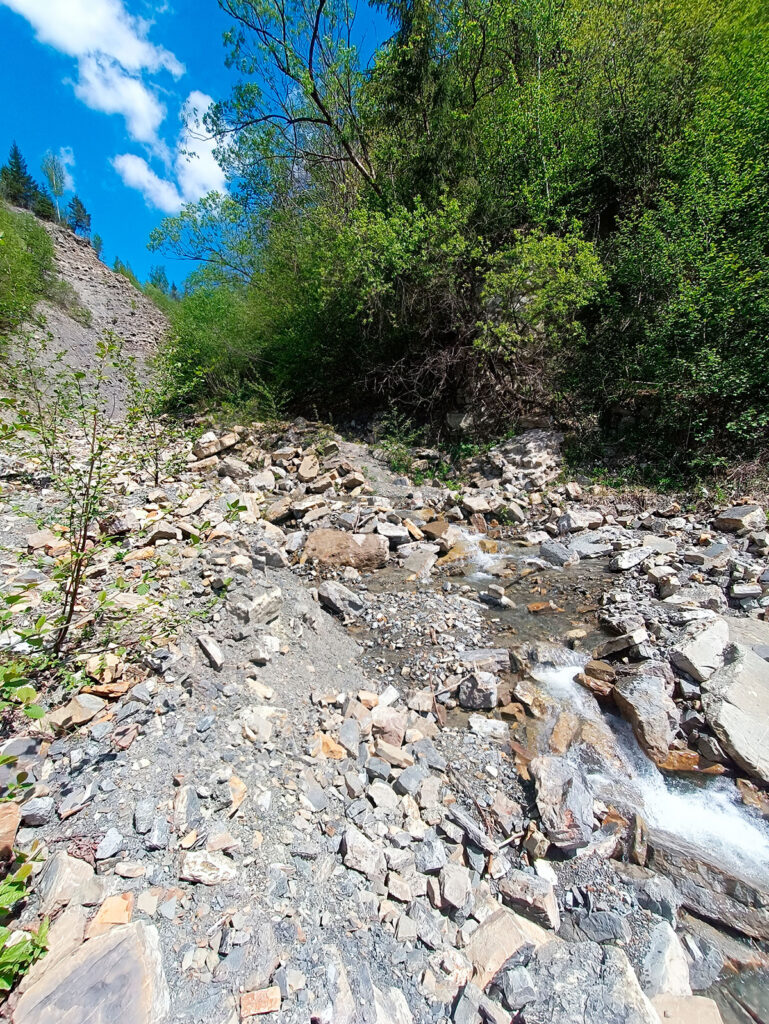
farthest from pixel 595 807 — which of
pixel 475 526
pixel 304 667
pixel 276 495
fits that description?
pixel 276 495

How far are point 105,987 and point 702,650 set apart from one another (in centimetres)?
422

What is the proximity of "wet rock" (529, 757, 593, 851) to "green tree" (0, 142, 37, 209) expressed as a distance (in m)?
43.9

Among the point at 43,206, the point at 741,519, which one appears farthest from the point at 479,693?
the point at 43,206

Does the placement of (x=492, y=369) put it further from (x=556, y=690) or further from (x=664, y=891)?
(x=664, y=891)

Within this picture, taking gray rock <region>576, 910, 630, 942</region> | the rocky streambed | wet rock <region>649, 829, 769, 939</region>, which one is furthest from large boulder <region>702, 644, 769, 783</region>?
gray rock <region>576, 910, 630, 942</region>

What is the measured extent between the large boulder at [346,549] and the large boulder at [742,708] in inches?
143

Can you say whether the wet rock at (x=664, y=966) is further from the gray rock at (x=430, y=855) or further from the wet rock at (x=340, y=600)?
the wet rock at (x=340, y=600)

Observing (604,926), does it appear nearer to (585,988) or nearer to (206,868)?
(585,988)

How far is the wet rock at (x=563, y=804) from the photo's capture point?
8.34 ft

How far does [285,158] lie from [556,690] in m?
13.7

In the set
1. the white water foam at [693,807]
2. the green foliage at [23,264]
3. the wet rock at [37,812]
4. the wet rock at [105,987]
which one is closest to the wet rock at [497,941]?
the white water foam at [693,807]

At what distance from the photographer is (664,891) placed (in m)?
2.38

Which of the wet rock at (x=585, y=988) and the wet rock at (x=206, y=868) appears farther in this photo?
the wet rock at (x=206, y=868)

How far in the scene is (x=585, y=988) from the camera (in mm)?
1877
